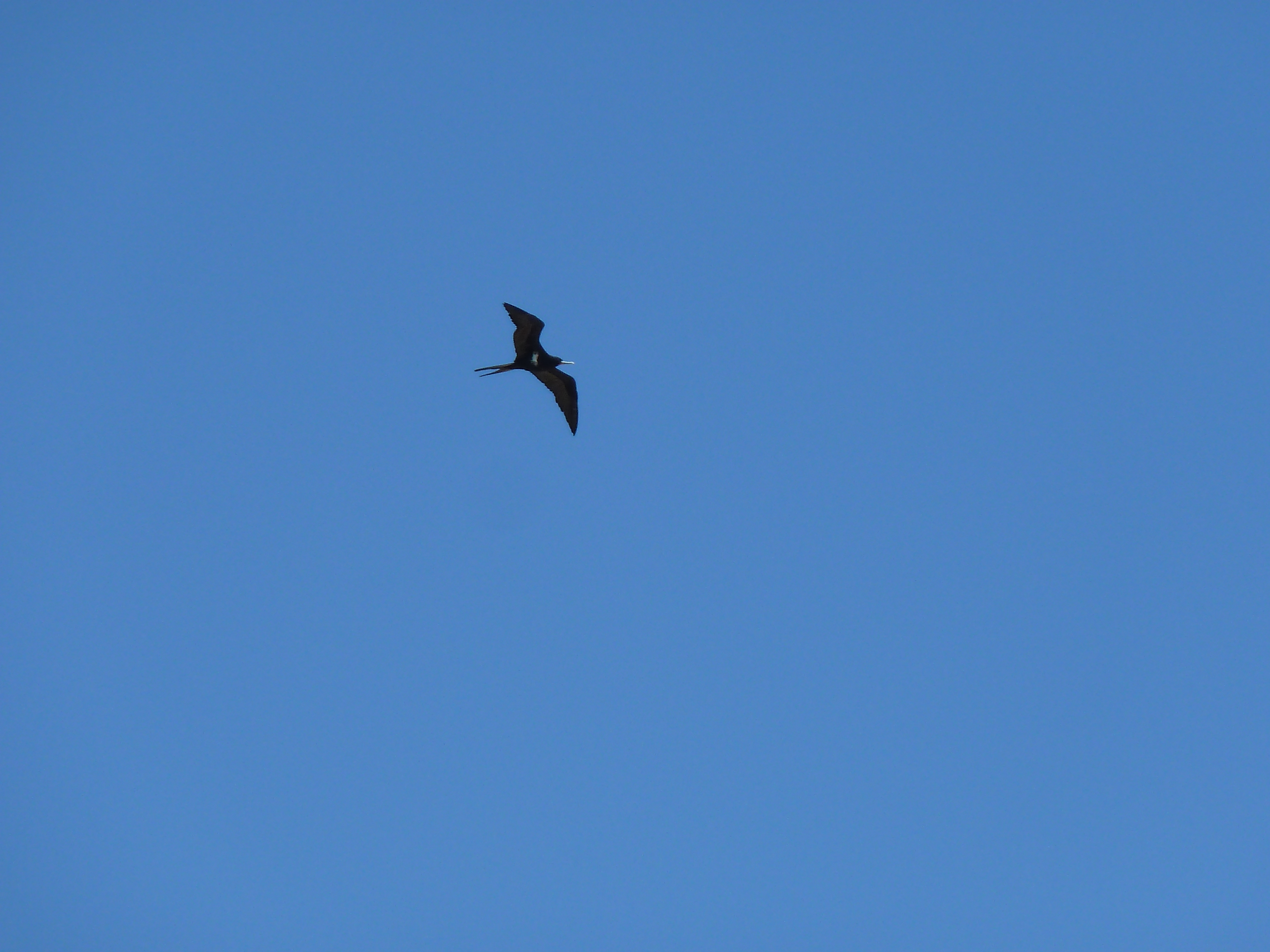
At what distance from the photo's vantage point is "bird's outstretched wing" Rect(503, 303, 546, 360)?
22.0 m

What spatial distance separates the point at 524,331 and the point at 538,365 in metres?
1.28

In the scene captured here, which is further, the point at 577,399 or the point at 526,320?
the point at 577,399

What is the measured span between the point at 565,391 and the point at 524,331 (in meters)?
2.31

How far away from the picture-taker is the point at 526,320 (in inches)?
870

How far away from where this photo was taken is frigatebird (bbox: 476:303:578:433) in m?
22.2

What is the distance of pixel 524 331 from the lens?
22359 mm

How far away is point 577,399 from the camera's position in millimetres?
24391

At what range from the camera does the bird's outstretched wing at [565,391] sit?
24.0 meters

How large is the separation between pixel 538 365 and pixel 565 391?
3.54 feet

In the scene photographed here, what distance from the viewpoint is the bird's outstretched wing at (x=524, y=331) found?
22047 millimetres

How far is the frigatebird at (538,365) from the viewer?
2219cm

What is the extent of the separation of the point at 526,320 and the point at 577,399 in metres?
2.90

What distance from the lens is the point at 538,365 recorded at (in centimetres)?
2347

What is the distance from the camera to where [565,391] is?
2423 centimetres
